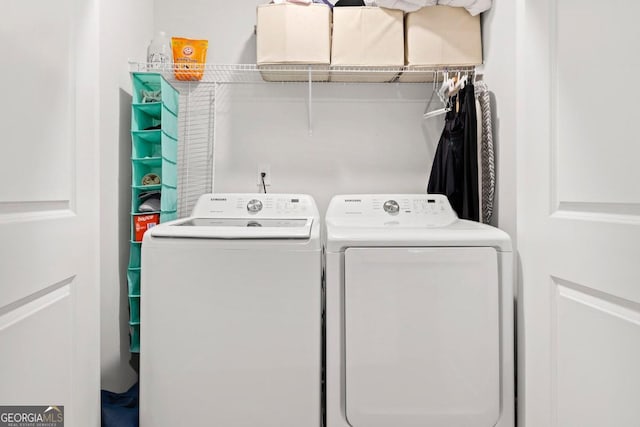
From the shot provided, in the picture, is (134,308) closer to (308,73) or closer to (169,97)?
(169,97)

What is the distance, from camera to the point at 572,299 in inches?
41.9

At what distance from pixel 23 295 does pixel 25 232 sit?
0.15 meters

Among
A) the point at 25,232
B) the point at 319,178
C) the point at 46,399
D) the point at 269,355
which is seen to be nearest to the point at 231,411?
the point at 269,355

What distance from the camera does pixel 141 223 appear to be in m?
1.78

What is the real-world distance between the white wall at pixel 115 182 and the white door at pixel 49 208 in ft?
1.36

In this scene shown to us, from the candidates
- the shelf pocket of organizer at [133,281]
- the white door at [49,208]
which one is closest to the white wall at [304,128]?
the shelf pocket of organizer at [133,281]

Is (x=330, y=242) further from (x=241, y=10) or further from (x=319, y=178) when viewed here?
(x=241, y=10)

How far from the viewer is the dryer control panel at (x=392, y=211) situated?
1.82 metres

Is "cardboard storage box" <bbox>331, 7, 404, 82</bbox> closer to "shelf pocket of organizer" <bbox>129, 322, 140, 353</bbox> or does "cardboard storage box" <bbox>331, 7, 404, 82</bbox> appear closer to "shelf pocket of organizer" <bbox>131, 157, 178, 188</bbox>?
"shelf pocket of organizer" <bbox>131, 157, 178, 188</bbox>

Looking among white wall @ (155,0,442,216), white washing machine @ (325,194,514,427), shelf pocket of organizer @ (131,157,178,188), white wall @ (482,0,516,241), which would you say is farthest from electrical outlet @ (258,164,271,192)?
white wall @ (482,0,516,241)

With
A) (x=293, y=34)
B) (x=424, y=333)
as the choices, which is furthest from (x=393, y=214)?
(x=293, y=34)

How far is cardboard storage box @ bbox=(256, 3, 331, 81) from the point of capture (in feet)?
6.02

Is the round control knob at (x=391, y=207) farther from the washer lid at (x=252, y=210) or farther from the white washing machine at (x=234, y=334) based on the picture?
the white washing machine at (x=234, y=334)

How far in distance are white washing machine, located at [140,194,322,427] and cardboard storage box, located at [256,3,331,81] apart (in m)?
0.98
